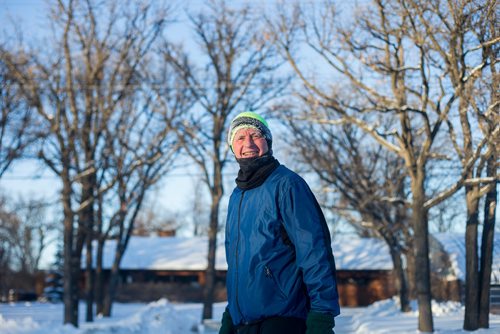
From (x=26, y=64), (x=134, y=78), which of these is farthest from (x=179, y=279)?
(x=26, y=64)

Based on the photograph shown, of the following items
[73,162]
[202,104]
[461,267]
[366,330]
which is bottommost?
[366,330]

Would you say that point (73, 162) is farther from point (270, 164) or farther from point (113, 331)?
point (270, 164)

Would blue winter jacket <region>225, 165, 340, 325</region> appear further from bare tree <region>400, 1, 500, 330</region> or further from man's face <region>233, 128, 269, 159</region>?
bare tree <region>400, 1, 500, 330</region>

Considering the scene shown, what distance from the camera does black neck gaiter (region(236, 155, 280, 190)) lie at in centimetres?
340

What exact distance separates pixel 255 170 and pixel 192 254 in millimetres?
49208

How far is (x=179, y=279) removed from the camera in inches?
1994

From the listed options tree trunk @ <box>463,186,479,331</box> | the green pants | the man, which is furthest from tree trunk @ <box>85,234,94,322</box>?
the green pants

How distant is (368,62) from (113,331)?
9.17 m

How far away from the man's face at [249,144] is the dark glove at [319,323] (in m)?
0.89

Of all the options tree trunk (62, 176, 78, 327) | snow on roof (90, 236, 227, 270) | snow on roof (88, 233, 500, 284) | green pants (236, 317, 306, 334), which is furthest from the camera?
snow on roof (90, 236, 227, 270)

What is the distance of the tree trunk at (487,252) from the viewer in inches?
534

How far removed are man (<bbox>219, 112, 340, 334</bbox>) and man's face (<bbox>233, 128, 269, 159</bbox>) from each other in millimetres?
16

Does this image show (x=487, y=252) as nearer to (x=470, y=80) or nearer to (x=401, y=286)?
(x=470, y=80)

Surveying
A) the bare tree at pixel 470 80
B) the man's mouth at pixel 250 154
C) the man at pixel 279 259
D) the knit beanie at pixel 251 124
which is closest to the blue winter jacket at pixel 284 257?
the man at pixel 279 259
